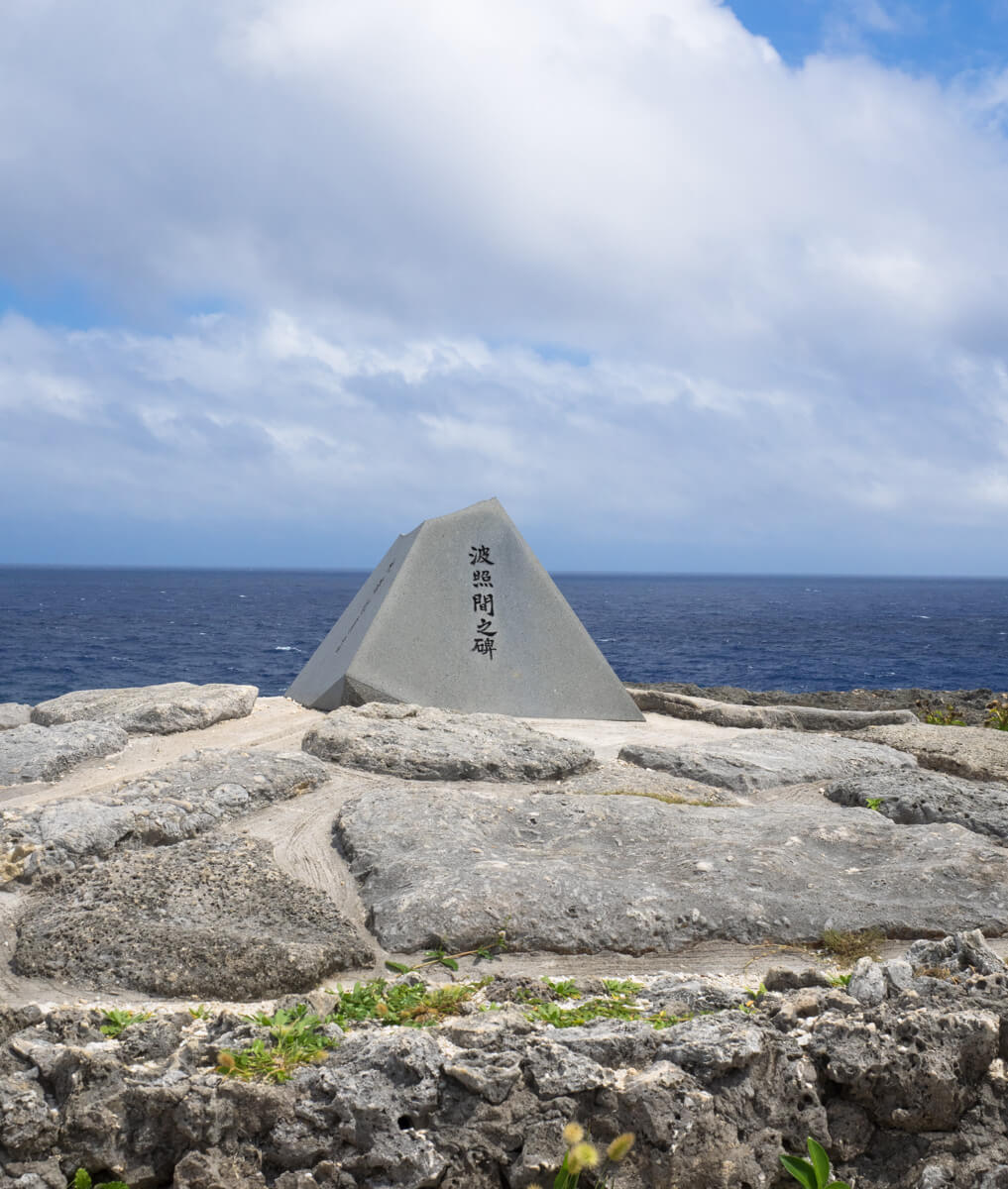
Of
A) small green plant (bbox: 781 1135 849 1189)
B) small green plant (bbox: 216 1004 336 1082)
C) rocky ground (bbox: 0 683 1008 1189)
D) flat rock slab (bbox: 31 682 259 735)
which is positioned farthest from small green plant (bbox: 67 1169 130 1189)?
flat rock slab (bbox: 31 682 259 735)

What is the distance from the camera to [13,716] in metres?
7.65

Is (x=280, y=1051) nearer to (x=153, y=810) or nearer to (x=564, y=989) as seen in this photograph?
(x=564, y=989)

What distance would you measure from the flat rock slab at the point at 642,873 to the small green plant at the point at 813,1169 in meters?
1.18

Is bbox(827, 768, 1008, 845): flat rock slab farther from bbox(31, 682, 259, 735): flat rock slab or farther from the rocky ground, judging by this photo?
bbox(31, 682, 259, 735): flat rock slab

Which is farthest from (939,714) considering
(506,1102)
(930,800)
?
(506,1102)

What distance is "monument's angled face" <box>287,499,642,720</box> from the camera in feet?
29.2

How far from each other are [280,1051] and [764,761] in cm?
415

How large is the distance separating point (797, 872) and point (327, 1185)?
2418 mm

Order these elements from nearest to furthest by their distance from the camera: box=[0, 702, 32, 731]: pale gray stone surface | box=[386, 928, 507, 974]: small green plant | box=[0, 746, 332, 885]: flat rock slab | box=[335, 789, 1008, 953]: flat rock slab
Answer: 1. box=[386, 928, 507, 974]: small green plant
2. box=[335, 789, 1008, 953]: flat rock slab
3. box=[0, 746, 332, 885]: flat rock slab
4. box=[0, 702, 32, 731]: pale gray stone surface

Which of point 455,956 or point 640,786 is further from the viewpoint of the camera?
point 640,786

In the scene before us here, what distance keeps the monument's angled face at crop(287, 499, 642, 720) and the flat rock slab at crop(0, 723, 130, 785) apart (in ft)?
9.07

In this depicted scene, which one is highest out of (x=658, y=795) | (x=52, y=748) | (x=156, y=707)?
(x=156, y=707)

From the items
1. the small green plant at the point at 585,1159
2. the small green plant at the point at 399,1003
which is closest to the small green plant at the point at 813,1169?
the small green plant at the point at 585,1159

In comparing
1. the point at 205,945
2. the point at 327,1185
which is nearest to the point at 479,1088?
the point at 327,1185
